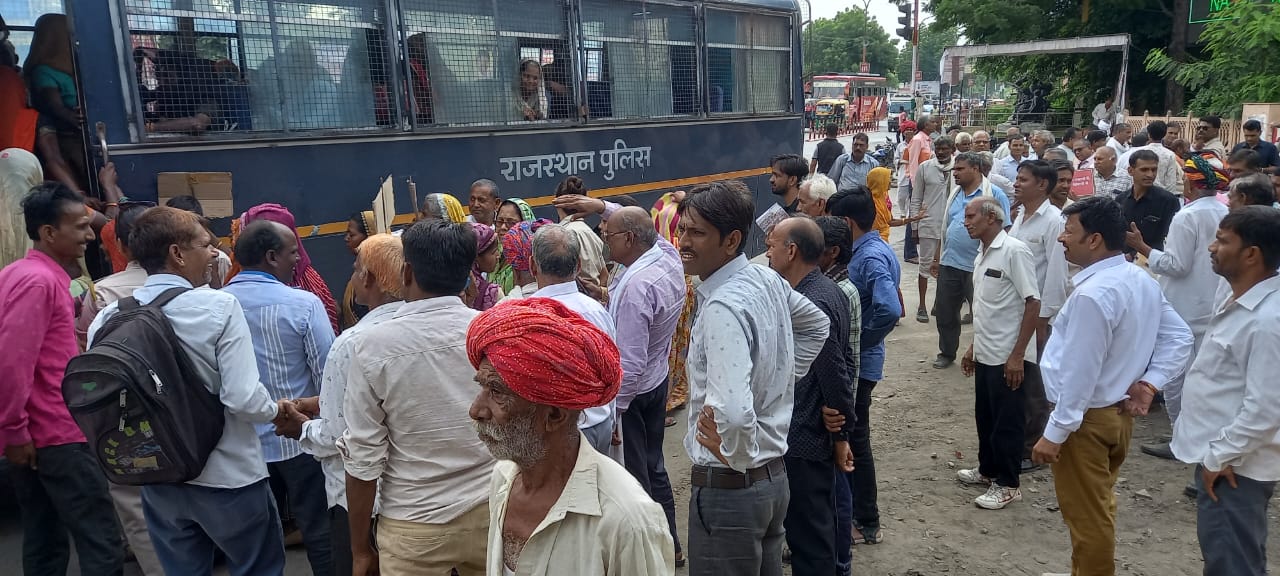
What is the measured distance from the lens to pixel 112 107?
5090 mm

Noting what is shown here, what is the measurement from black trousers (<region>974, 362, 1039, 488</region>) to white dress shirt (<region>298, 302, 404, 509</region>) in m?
3.63

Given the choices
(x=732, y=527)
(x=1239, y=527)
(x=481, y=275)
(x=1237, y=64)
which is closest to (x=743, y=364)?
(x=732, y=527)

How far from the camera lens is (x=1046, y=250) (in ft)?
17.3

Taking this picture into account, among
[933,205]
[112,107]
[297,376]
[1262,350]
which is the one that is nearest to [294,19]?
[112,107]

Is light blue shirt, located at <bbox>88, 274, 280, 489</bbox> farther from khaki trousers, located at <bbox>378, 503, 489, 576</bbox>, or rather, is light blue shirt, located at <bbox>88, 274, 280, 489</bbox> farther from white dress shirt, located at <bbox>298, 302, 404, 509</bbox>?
khaki trousers, located at <bbox>378, 503, 489, 576</bbox>

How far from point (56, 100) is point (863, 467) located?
538 centimetres

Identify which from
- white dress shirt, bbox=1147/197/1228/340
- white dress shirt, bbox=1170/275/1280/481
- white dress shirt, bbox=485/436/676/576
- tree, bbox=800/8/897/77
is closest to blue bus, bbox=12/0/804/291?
white dress shirt, bbox=485/436/676/576

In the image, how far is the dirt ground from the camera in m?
4.33

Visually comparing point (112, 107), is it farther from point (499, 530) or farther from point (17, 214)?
point (499, 530)

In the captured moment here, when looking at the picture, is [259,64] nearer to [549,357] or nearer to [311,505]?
[311,505]

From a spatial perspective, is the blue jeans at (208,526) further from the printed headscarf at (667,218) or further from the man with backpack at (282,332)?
the printed headscarf at (667,218)

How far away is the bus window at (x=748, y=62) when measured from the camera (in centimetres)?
929

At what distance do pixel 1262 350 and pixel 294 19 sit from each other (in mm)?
5737

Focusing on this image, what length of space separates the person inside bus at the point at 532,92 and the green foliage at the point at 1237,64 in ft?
50.6
